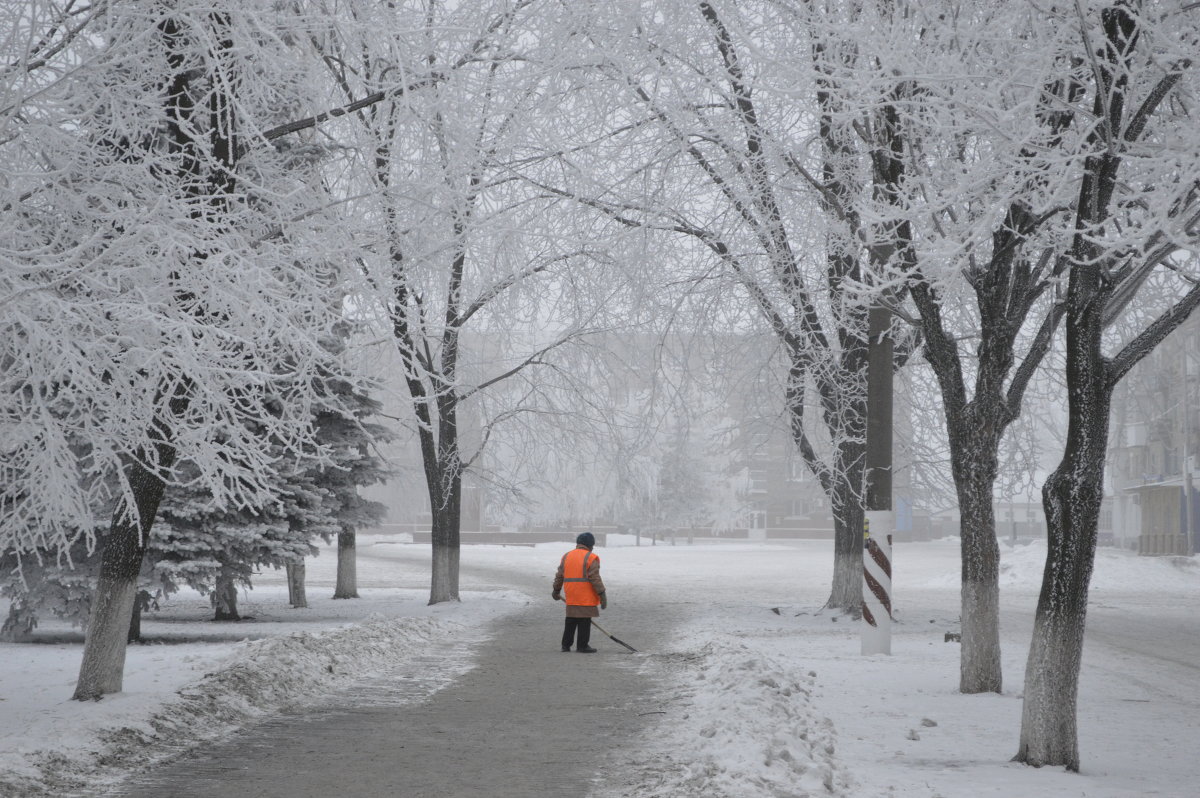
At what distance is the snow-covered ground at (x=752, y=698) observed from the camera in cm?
715

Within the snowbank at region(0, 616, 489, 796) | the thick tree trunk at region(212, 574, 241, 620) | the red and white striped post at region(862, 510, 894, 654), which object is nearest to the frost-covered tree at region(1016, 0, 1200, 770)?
the red and white striped post at region(862, 510, 894, 654)

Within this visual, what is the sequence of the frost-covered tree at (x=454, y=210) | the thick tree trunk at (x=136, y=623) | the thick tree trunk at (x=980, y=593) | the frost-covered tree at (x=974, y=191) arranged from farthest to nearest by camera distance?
1. the thick tree trunk at (x=136, y=623)
2. the thick tree trunk at (x=980, y=593)
3. the frost-covered tree at (x=454, y=210)
4. the frost-covered tree at (x=974, y=191)

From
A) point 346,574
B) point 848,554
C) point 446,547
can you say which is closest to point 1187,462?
point 848,554

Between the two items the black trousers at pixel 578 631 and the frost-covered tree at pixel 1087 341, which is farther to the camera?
the black trousers at pixel 578 631

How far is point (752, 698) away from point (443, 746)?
2.56m

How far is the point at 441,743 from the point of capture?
8602 mm

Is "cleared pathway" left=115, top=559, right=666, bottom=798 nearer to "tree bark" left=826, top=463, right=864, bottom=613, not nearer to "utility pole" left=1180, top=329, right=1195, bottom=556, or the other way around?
"tree bark" left=826, top=463, right=864, bottom=613

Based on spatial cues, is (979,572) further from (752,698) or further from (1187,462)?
(1187,462)

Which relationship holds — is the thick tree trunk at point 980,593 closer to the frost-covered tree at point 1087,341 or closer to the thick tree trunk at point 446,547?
the frost-covered tree at point 1087,341

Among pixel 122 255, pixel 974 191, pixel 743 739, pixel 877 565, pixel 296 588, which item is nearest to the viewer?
pixel 974 191

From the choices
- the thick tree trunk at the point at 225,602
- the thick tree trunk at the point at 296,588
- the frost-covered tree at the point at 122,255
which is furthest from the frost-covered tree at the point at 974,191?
the thick tree trunk at the point at 296,588

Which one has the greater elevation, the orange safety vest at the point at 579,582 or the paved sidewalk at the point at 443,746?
the orange safety vest at the point at 579,582

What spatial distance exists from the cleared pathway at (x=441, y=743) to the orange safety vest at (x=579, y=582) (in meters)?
1.63

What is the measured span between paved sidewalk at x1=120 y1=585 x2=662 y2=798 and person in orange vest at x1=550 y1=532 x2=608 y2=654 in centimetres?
202
